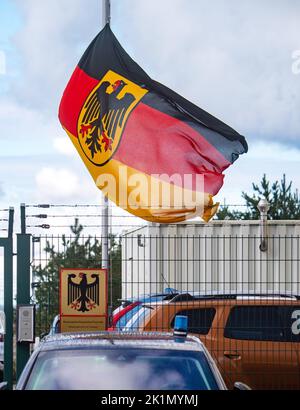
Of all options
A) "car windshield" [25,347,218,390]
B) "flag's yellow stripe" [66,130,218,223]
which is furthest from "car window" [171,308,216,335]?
"car windshield" [25,347,218,390]

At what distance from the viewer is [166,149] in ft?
58.1

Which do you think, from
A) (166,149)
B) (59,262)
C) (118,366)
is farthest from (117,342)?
(166,149)

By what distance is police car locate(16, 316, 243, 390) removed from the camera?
7781mm

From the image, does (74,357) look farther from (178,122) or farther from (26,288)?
(178,122)

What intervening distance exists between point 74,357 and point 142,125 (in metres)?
10.3

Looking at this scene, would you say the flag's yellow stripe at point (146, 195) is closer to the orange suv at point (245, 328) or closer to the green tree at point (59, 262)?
the green tree at point (59, 262)

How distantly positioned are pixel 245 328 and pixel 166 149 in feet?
16.4

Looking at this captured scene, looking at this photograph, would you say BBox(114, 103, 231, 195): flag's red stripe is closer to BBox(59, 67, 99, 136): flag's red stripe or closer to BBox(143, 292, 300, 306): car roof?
BBox(59, 67, 99, 136): flag's red stripe

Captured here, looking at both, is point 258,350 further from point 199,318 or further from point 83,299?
point 83,299

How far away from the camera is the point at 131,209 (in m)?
16.8

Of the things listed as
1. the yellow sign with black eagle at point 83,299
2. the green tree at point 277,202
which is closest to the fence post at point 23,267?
the yellow sign with black eagle at point 83,299

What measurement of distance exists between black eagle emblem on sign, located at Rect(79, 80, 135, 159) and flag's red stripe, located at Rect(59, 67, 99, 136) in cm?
14
